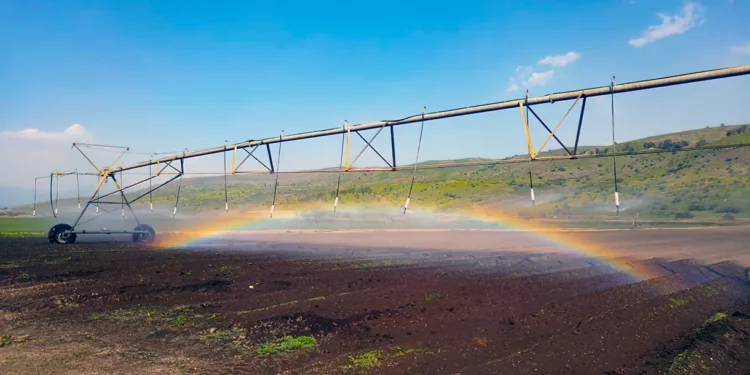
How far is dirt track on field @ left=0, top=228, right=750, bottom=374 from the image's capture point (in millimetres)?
10352

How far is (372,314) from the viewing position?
47.7 feet

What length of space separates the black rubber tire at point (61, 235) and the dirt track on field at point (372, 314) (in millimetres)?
6309

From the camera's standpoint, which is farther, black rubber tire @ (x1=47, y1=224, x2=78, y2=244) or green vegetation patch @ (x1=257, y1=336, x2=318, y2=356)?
black rubber tire @ (x1=47, y1=224, x2=78, y2=244)

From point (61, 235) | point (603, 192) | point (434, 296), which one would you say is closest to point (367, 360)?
point (434, 296)

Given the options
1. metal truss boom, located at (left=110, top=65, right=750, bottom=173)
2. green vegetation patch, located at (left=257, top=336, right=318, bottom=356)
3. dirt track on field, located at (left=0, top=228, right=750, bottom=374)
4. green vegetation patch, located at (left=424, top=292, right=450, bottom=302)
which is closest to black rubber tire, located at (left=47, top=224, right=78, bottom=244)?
dirt track on field, located at (left=0, top=228, right=750, bottom=374)

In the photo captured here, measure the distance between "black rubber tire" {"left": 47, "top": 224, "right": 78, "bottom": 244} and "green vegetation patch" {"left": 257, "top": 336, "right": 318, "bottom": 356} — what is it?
32.6m

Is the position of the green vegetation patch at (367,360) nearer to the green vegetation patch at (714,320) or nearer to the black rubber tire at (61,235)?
the green vegetation patch at (714,320)

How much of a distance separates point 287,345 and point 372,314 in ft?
12.8

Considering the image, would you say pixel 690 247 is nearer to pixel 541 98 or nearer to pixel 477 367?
pixel 541 98

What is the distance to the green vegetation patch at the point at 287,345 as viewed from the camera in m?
10.9

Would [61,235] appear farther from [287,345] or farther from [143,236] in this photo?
[287,345]

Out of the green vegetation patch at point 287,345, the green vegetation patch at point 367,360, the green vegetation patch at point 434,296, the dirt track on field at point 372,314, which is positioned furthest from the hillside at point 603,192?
the green vegetation patch at point 367,360

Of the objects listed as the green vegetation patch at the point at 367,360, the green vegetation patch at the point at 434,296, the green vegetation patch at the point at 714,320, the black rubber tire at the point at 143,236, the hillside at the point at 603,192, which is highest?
the hillside at the point at 603,192

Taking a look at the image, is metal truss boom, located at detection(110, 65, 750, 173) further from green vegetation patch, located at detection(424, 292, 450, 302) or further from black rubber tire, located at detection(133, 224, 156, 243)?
black rubber tire, located at detection(133, 224, 156, 243)
